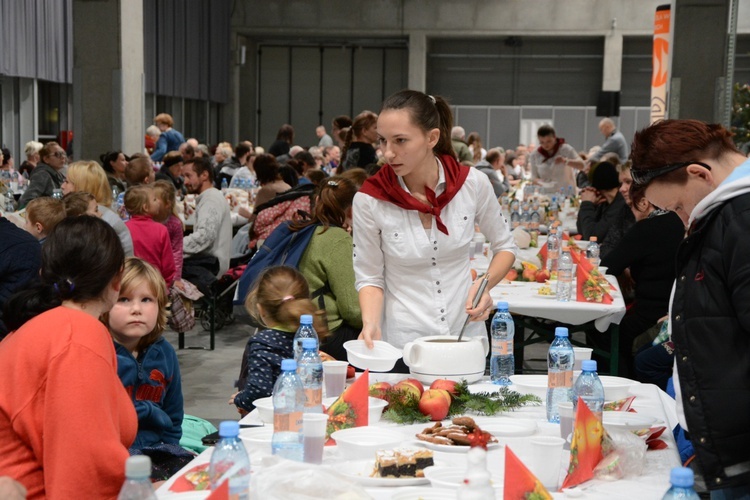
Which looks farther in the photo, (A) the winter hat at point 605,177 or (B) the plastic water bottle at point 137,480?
(A) the winter hat at point 605,177

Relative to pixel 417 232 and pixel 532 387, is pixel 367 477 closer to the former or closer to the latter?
pixel 532 387

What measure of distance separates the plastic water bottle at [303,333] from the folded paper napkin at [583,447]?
0.93 meters

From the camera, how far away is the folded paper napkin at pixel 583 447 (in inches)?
77.3

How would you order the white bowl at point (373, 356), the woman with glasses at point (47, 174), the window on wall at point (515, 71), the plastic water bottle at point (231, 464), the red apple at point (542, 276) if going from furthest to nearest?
the window on wall at point (515, 71) → the woman with glasses at point (47, 174) → the red apple at point (542, 276) → the white bowl at point (373, 356) → the plastic water bottle at point (231, 464)

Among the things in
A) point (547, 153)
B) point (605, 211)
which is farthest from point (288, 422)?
point (547, 153)

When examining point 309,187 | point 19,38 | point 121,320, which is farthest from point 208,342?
point 19,38

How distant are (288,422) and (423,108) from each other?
4.04 ft

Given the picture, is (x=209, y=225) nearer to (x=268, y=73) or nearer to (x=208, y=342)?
(x=208, y=342)

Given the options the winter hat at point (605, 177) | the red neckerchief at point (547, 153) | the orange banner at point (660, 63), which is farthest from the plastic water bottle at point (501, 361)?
the orange banner at point (660, 63)

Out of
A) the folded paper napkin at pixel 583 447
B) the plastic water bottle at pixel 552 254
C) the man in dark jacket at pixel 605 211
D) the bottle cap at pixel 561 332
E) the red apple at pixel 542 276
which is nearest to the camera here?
the folded paper napkin at pixel 583 447

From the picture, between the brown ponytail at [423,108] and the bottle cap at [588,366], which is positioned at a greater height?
the brown ponytail at [423,108]

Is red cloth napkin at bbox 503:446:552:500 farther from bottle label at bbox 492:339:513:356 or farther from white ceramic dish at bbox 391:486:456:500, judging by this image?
bottle label at bbox 492:339:513:356

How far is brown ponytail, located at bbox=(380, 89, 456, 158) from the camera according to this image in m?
2.97

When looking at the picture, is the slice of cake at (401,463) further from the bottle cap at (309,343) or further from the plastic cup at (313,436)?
the bottle cap at (309,343)
